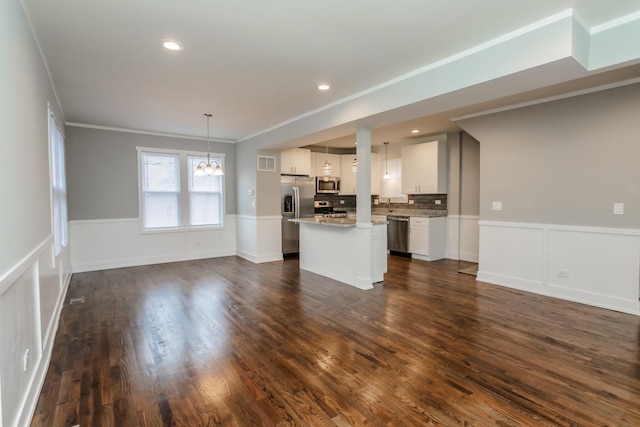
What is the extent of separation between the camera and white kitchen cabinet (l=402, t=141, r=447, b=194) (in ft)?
21.9

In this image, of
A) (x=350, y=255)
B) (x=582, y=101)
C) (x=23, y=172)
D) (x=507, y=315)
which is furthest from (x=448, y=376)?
(x=582, y=101)

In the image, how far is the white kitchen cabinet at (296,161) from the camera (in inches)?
286

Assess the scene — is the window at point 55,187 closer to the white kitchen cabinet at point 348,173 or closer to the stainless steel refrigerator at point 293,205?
the stainless steel refrigerator at point 293,205

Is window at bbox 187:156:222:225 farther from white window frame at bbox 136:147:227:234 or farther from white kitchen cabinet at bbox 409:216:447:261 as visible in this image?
white kitchen cabinet at bbox 409:216:447:261

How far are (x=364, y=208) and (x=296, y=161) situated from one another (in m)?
3.24

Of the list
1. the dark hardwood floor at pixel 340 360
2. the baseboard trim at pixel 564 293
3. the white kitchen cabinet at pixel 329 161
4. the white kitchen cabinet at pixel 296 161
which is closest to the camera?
the dark hardwood floor at pixel 340 360

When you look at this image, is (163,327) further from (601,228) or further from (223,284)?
(601,228)

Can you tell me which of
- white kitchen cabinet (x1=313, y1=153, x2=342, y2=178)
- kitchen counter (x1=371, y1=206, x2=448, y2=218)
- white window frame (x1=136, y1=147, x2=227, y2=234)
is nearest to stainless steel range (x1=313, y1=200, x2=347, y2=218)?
white kitchen cabinet (x1=313, y1=153, x2=342, y2=178)

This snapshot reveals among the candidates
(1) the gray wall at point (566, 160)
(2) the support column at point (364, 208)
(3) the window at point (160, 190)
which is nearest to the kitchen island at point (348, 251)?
(2) the support column at point (364, 208)

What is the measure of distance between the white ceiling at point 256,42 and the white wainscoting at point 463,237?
297cm

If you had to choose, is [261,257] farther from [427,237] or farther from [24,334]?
[24,334]

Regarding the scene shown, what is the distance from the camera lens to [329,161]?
8219mm

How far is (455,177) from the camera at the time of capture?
21.9ft

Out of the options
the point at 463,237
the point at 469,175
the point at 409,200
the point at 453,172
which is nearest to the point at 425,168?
the point at 453,172
